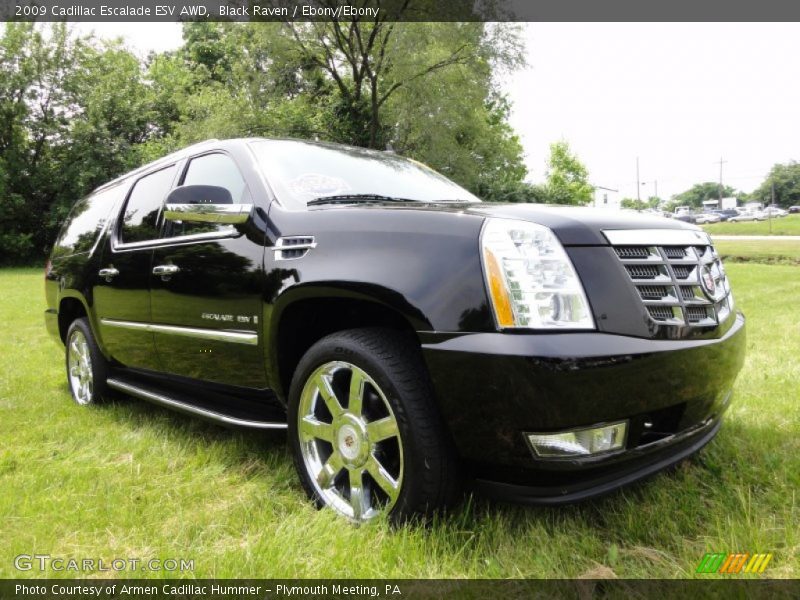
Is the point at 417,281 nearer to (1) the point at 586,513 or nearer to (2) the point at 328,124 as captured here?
(1) the point at 586,513

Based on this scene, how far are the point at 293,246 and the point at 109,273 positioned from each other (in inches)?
73.5

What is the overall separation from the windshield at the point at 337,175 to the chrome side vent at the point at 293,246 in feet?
0.63

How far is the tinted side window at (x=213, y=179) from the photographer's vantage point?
2.83 m

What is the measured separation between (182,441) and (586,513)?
7.22 ft

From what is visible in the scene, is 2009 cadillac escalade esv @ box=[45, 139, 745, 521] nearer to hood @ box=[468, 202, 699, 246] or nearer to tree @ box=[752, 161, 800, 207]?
hood @ box=[468, 202, 699, 246]

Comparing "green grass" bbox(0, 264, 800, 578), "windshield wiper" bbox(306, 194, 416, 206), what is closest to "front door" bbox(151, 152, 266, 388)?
"windshield wiper" bbox(306, 194, 416, 206)

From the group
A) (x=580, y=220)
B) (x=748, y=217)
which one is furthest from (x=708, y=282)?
(x=748, y=217)

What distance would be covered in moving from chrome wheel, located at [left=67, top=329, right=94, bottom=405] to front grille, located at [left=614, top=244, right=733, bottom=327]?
3.65 m

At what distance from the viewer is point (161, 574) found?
1855 mm

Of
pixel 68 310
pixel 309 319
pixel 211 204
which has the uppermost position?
pixel 211 204

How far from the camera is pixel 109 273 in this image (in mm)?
3600

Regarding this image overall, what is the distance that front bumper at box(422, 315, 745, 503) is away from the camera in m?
1.70

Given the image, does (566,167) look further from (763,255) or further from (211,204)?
(211,204)

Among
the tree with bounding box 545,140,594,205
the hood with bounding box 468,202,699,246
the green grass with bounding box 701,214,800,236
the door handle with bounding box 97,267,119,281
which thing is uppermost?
the tree with bounding box 545,140,594,205
